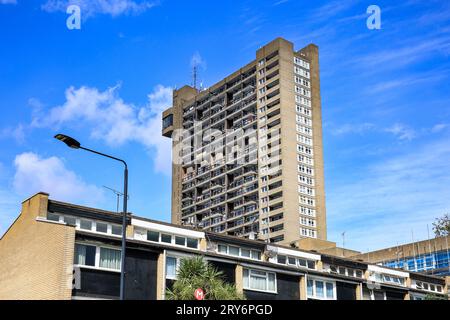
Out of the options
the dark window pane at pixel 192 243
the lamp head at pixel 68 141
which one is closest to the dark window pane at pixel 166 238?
the dark window pane at pixel 192 243

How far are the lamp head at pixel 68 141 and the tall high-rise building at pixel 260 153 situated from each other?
111 meters

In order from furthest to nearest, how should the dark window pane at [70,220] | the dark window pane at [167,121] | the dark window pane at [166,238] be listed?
1. the dark window pane at [167,121]
2. the dark window pane at [166,238]
3. the dark window pane at [70,220]

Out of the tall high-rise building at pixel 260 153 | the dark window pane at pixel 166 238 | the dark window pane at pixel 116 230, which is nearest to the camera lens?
the dark window pane at pixel 116 230

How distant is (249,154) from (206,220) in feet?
67.8

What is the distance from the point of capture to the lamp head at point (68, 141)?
23.1 meters

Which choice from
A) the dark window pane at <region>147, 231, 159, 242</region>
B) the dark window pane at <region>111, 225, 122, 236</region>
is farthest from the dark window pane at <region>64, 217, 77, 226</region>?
the dark window pane at <region>147, 231, 159, 242</region>

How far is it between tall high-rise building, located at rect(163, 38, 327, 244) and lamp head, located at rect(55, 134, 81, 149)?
110519 mm

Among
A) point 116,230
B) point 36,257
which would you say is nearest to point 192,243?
point 116,230

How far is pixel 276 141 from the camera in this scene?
14525 centimetres

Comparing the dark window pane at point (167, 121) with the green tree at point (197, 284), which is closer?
the green tree at point (197, 284)

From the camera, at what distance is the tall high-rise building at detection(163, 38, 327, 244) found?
140 metres

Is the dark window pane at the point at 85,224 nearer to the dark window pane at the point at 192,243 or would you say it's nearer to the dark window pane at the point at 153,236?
the dark window pane at the point at 153,236

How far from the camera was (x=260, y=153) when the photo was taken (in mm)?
149000
